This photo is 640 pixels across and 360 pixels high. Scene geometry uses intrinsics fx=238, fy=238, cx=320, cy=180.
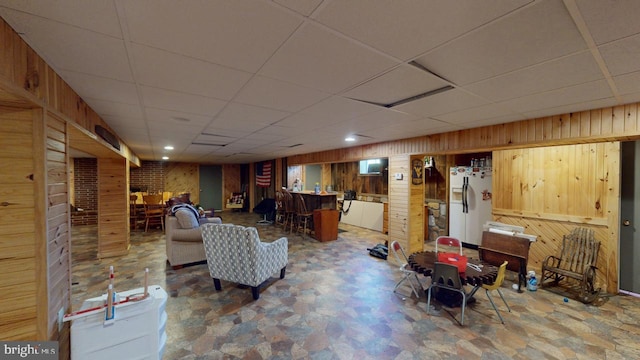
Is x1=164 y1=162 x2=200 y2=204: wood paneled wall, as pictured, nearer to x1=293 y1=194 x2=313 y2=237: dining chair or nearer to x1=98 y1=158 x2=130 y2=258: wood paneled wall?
x1=98 y1=158 x2=130 y2=258: wood paneled wall

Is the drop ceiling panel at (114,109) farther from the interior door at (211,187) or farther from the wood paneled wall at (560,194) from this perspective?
the interior door at (211,187)

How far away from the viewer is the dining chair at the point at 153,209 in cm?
692

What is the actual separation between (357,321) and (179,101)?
289 centimetres

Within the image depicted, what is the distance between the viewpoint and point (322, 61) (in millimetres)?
1469

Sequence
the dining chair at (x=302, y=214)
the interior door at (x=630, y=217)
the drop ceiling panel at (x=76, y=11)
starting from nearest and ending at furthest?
the drop ceiling panel at (x=76, y=11) → the interior door at (x=630, y=217) → the dining chair at (x=302, y=214)

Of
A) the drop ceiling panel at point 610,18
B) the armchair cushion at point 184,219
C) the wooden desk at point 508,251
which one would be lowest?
the wooden desk at point 508,251

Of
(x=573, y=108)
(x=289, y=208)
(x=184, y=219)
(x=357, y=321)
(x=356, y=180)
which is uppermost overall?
(x=573, y=108)

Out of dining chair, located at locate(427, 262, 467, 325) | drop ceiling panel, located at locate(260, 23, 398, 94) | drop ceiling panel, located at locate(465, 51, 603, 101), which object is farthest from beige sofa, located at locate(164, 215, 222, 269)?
drop ceiling panel, located at locate(465, 51, 603, 101)

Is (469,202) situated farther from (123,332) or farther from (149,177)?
(149,177)

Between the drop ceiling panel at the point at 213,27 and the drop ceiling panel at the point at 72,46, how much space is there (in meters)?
0.22

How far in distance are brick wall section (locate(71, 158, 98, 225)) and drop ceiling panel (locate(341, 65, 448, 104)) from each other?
30.8 ft

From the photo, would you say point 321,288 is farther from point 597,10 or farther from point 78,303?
point 597,10

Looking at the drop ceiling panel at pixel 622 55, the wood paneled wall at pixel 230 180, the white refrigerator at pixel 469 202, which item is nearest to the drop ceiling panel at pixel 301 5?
the drop ceiling panel at pixel 622 55

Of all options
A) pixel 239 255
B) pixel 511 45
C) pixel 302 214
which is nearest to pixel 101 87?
pixel 239 255
